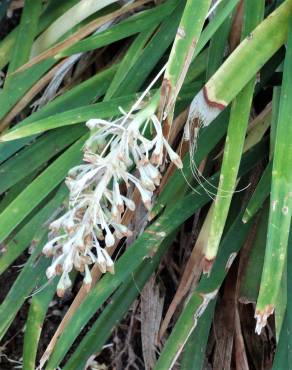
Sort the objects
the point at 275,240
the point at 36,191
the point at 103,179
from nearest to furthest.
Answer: the point at 103,179
the point at 275,240
the point at 36,191

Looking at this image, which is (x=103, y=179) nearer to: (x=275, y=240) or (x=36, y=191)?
(x=275, y=240)

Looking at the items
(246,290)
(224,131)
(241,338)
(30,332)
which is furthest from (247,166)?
(30,332)

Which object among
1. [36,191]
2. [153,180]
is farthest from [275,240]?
[36,191]

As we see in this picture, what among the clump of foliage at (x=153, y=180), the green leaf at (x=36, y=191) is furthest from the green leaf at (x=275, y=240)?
the green leaf at (x=36, y=191)

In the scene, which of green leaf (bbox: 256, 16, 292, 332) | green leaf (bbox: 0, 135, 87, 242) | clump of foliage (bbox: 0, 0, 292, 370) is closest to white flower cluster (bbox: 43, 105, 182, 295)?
clump of foliage (bbox: 0, 0, 292, 370)

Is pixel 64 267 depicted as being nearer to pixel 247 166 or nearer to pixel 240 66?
pixel 240 66

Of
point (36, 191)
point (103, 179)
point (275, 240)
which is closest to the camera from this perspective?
point (103, 179)

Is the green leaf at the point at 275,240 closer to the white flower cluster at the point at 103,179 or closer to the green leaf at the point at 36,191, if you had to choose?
the white flower cluster at the point at 103,179

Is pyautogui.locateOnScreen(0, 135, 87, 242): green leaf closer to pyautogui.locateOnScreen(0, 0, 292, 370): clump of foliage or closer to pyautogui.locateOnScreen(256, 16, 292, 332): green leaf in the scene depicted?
pyautogui.locateOnScreen(0, 0, 292, 370): clump of foliage
